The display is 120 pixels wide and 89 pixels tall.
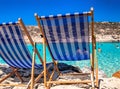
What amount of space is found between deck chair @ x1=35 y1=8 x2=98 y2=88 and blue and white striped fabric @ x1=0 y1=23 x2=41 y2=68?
40cm

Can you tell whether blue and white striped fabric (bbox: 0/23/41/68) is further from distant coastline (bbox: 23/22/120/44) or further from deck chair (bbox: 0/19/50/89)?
distant coastline (bbox: 23/22/120/44)

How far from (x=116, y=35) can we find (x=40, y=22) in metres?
63.7

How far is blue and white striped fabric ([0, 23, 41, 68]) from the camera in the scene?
438 cm

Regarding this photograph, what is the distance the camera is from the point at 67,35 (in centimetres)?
454

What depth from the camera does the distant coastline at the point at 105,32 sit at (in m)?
63.7

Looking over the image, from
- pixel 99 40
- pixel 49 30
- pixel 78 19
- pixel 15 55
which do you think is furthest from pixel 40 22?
pixel 99 40

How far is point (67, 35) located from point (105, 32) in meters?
65.5

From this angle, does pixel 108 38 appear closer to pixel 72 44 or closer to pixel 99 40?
pixel 99 40

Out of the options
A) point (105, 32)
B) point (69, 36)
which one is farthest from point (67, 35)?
point (105, 32)

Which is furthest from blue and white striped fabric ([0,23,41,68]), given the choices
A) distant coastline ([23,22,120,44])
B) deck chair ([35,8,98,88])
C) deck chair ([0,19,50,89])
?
distant coastline ([23,22,120,44])

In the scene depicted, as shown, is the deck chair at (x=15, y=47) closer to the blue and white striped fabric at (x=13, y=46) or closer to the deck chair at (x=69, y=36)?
the blue and white striped fabric at (x=13, y=46)

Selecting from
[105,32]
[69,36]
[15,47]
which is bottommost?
[15,47]

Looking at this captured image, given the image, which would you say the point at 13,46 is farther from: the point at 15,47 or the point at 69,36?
the point at 69,36

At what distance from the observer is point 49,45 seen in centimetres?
473
